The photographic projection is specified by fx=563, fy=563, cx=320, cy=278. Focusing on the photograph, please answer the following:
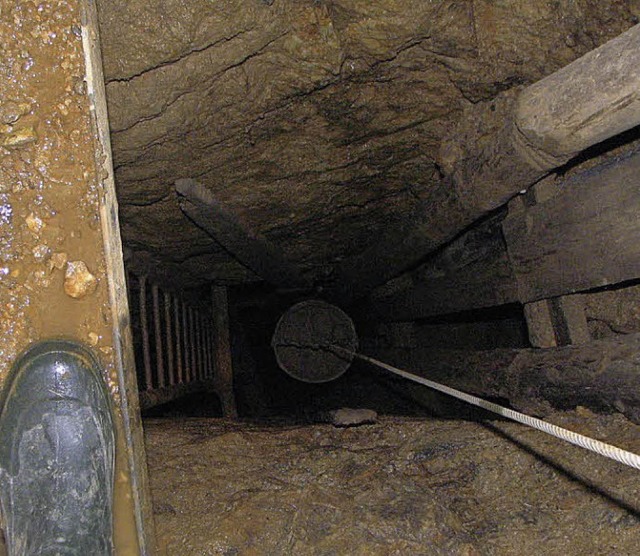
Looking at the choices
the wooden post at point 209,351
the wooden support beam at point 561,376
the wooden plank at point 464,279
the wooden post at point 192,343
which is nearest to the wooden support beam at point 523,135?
the wooden plank at point 464,279

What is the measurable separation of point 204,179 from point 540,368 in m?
1.96

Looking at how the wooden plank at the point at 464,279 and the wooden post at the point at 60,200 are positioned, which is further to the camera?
the wooden plank at the point at 464,279

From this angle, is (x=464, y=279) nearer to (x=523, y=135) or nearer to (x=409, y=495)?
(x=523, y=135)

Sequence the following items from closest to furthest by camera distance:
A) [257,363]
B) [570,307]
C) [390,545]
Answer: [390,545]
[570,307]
[257,363]

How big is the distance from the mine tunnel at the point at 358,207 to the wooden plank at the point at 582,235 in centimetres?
1

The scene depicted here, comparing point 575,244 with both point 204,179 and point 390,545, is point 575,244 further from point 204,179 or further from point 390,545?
point 204,179

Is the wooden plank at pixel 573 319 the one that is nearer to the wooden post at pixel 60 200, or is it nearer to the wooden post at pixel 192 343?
the wooden post at pixel 60 200

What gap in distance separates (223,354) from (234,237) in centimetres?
250

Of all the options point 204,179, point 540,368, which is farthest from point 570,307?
point 204,179

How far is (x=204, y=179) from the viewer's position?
3064mm

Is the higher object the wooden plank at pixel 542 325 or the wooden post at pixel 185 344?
the wooden post at pixel 185 344

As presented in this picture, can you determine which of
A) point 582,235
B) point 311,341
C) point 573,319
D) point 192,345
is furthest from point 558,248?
point 311,341

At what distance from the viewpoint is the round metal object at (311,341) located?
624 centimetres

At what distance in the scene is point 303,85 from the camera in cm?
248
